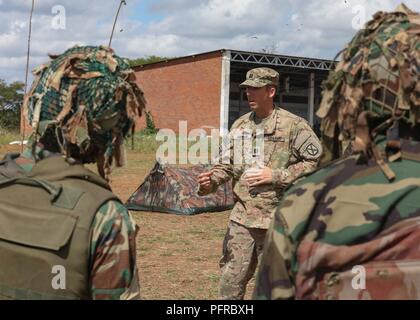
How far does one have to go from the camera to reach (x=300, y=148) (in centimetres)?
474

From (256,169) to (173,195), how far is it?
20.9 ft

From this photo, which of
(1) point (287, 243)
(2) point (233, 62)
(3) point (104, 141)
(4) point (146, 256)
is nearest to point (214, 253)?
(4) point (146, 256)

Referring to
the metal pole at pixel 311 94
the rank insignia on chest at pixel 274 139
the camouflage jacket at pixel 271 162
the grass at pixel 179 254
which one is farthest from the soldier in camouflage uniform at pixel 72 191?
the metal pole at pixel 311 94

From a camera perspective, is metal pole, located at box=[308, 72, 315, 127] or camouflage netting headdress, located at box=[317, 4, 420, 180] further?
metal pole, located at box=[308, 72, 315, 127]

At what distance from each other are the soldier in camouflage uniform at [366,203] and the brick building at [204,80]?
29812mm

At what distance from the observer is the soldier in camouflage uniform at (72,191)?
204 centimetres

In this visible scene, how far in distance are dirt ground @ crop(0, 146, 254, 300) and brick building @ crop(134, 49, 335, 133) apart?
800 inches

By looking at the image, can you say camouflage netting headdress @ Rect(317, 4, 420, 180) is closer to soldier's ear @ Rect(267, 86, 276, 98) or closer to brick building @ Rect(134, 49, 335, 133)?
soldier's ear @ Rect(267, 86, 276, 98)

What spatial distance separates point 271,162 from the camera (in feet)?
15.6

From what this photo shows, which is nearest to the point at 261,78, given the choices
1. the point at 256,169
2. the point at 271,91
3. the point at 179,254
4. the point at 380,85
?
the point at 271,91

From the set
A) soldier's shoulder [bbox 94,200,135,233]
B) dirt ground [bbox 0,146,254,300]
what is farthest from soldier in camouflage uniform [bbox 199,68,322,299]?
soldier's shoulder [bbox 94,200,135,233]

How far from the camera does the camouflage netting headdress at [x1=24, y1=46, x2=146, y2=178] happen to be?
7.40ft

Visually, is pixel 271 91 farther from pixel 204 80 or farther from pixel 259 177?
pixel 204 80

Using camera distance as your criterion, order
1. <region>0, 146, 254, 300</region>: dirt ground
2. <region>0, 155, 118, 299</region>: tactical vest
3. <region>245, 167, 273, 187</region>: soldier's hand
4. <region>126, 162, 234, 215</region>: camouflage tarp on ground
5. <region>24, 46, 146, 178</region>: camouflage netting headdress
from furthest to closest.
Result: <region>126, 162, 234, 215</region>: camouflage tarp on ground < <region>0, 146, 254, 300</region>: dirt ground < <region>245, 167, 273, 187</region>: soldier's hand < <region>24, 46, 146, 178</region>: camouflage netting headdress < <region>0, 155, 118, 299</region>: tactical vest
